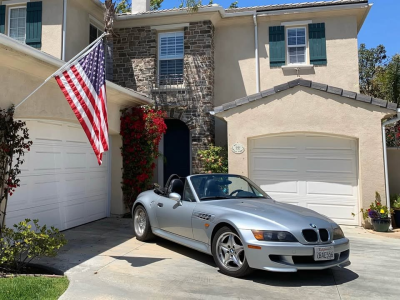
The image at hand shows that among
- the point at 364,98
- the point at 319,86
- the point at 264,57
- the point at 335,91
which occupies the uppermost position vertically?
the point at 264,57

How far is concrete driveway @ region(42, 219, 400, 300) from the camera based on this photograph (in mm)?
4020

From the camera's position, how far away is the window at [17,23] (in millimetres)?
10727

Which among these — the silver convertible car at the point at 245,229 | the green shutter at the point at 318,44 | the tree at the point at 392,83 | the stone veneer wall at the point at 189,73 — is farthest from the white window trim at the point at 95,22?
the tree at the point at 392,83

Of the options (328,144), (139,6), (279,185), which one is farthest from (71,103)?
(139,6)

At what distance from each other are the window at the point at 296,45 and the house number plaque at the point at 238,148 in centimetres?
415

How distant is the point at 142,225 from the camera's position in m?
6.75

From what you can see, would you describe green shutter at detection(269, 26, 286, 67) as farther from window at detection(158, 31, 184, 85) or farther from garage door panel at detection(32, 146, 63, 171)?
garage door panel at detection(32, 146, 63, 171)

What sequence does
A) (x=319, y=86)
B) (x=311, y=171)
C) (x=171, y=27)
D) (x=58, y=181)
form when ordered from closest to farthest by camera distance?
(x=58, y=181) < (x=319, y=86) < (x=311, y=171) < (x=171, y=27)

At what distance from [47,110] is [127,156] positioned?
3328 mm

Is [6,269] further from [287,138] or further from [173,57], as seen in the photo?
[173,57]

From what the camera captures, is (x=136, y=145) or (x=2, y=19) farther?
(x=2, y=19)

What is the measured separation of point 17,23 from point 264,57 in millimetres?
8429

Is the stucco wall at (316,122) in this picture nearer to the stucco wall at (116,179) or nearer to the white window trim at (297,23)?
the stucco wall at (116,179)

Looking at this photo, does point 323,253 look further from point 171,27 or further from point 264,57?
point 171,27
